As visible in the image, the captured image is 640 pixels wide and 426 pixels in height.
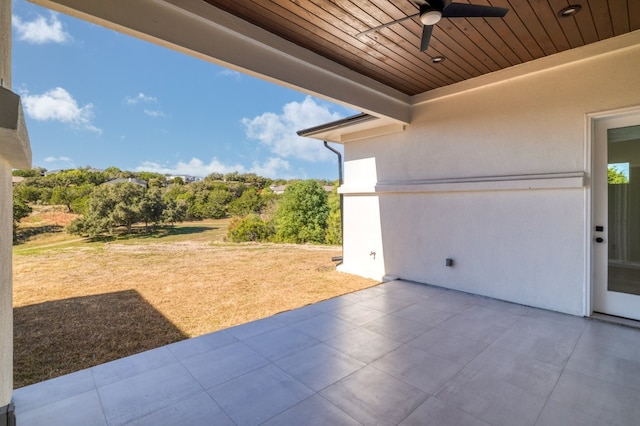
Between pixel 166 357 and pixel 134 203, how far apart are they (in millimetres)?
9704

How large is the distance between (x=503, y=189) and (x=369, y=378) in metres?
3.25

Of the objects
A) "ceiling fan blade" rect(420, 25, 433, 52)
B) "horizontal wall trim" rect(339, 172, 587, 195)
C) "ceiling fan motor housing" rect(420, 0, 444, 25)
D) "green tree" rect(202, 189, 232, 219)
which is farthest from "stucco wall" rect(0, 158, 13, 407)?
"green tree" rect(202, 189, 232, 219)

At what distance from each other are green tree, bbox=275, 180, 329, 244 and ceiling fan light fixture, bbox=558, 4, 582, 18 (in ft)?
39.2

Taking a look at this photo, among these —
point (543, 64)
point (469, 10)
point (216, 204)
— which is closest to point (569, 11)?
point (543, 64)

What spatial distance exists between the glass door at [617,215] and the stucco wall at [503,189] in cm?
22

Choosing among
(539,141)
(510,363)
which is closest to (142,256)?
(510,363)

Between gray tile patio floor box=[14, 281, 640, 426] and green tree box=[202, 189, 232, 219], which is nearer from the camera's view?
gray tile patio floor box=[14, 281, 640, 426]

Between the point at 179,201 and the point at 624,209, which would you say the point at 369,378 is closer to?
the point at 624,209

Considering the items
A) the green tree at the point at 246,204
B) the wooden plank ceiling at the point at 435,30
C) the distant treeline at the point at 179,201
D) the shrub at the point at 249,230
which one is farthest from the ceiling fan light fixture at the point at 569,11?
the green tree at the point at 246,204

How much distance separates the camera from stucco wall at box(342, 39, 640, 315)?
11.5 feet

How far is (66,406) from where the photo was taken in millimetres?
2039

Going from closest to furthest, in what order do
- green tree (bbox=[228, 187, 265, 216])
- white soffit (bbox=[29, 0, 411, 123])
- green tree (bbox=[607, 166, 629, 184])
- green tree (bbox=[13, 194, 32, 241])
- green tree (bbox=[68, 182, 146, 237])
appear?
white soffit (bbox=[29, 0, 411, 123])
green tree (bbox=[607, 166, 629, 184])
green tree (bbox=[13, 194, 32, 241])
green tree (bbox=[68, 182, 146, 237])
green tree (bbox=[228, 187, 265, 216])

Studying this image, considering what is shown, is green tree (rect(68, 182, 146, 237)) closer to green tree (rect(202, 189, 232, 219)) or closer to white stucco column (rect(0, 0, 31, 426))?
green tree (rect(202, 189, 232, 219))

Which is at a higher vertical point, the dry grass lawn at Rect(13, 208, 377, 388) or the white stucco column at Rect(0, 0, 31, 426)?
the white stucco column at Rect(0, 0, 31, 426)
